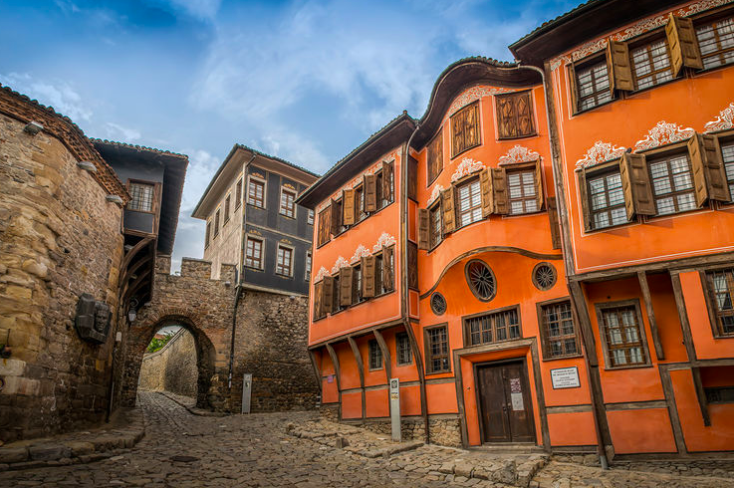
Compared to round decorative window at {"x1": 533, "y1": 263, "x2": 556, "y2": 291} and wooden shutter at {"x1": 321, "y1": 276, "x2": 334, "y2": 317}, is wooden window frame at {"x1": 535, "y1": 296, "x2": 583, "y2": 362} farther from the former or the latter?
wooden shutter at {"x1": 321, "y1": 276, "x2": 334, "y2": 317}

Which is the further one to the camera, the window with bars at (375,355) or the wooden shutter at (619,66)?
the window with bars at (375,355)

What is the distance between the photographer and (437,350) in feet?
41.9

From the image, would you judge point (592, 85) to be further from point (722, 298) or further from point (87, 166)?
point (87, 166)

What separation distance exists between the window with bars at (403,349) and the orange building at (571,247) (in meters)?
0.05

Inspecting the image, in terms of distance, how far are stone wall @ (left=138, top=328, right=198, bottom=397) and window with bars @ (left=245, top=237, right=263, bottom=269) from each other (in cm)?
568

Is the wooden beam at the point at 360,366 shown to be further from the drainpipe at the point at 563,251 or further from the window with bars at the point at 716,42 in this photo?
the window with bars at the point at 716,42

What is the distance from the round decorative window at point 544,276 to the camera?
10531mm

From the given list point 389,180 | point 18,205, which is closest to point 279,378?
point 389,180

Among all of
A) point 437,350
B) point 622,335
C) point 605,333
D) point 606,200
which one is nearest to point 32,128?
point 437,350

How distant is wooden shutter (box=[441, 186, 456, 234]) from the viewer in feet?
39.7

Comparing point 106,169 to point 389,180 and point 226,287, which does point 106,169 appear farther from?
point 226,287

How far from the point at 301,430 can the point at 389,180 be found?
25.6 feet

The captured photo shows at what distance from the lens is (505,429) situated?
11008 mm

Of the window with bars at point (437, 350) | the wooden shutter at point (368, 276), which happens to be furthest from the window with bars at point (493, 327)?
the wooden shutter at point (368, 276)
